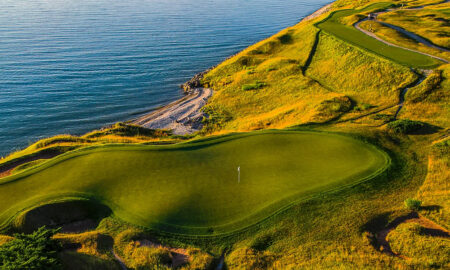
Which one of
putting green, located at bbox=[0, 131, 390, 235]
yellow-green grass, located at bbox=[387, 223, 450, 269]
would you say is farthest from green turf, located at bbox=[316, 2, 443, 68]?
yellow-green grass, located at bbox=[387, 223, 450, 269]

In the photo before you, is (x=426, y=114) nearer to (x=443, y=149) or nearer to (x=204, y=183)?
(x=443, y=149)

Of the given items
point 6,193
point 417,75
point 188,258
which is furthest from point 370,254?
point 417,75

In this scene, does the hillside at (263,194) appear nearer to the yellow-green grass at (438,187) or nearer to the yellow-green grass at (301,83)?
the yellow-green grass at (438,187)

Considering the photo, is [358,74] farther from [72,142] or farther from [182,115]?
[72,142]

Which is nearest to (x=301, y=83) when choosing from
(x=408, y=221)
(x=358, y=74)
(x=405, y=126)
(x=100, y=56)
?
(x=358, y=74)

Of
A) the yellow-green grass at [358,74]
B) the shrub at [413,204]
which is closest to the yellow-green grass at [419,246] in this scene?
the shrub at [413,204]

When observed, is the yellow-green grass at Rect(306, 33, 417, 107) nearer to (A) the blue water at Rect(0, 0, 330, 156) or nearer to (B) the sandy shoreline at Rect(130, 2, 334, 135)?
(B) the sandy shoreline at Rect(130, 2, 334, 135)
